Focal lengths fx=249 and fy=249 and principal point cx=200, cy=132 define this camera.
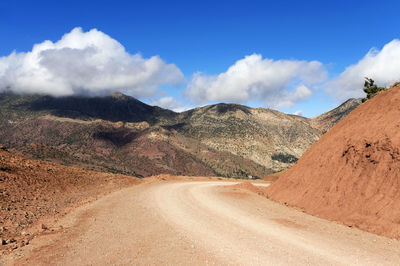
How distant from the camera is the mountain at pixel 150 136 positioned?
79125mm

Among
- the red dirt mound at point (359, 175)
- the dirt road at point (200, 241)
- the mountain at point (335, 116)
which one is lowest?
the dirt road at point (200, 241)

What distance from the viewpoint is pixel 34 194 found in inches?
540

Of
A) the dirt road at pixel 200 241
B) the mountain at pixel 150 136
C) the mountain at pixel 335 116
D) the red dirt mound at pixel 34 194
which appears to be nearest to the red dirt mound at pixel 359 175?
the dirt road at pixel 200 241

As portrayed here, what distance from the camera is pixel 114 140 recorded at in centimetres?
9288

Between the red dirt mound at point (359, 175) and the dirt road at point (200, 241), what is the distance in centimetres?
106

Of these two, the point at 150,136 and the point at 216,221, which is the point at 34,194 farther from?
the point at 150,136

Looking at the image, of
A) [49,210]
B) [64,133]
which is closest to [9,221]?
[49,210]

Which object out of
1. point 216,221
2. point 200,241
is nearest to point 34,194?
point 216,221

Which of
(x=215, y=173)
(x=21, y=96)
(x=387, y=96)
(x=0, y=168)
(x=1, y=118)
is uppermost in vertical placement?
(x=21, y=96)

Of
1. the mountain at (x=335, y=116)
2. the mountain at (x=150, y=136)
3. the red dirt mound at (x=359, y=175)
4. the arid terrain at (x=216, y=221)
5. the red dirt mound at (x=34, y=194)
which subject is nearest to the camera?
the arid terrain at (x=216, y=221)

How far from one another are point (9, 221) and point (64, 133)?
310 feet

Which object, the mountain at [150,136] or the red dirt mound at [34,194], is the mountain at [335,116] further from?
the red dirt mound at [34,194]

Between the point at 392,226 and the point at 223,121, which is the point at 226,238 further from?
the point at 223,121

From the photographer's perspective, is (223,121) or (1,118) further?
(223,121)
